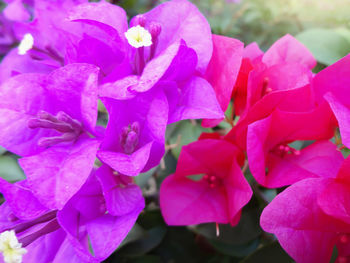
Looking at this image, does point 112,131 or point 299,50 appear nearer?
point 112,131

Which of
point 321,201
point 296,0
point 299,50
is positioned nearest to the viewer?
point 321,201

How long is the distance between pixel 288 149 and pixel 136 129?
221mm

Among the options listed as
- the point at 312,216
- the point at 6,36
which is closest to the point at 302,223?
the point at 312,216

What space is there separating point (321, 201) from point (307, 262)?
3.3 inches

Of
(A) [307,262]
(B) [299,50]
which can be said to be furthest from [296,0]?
(A) [307,262]

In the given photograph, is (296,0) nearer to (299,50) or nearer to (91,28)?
(299,50)

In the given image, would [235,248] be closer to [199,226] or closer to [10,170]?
[199,226]

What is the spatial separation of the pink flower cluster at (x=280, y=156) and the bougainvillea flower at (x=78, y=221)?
0.09 meters

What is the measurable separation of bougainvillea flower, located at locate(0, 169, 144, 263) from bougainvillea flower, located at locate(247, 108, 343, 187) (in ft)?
0.55

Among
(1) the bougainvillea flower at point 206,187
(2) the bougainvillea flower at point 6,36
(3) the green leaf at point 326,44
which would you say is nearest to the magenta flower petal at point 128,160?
(1) the bougainvillea flower at point 206,187

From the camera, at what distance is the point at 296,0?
3.53 ft

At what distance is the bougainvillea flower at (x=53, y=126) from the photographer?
374 mm

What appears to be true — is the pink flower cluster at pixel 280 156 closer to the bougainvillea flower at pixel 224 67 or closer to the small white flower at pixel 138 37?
the bougainvillea flower at pixel 224 67

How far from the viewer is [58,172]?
38cm
